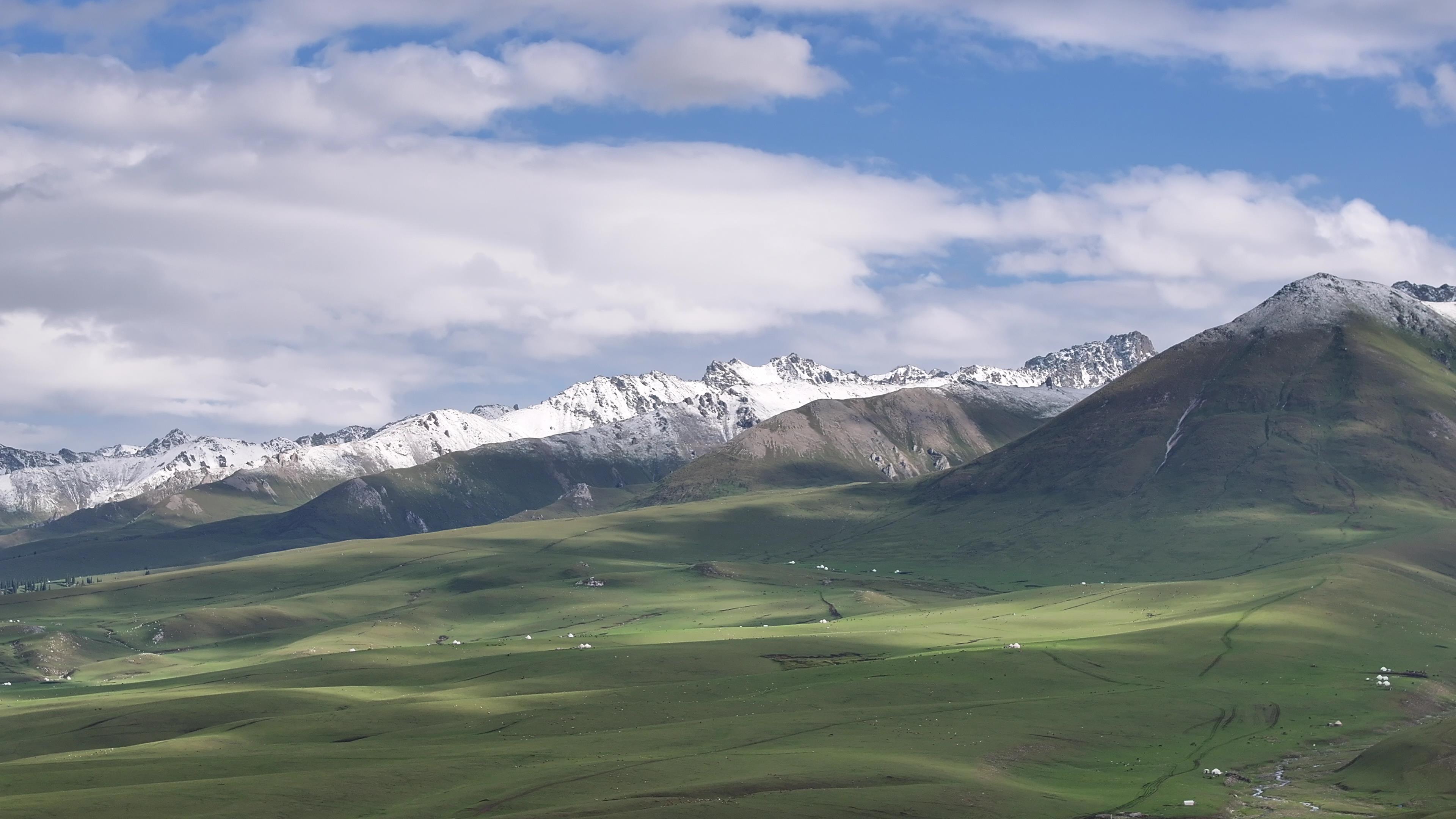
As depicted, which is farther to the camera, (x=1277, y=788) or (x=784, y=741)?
(x=784, y=741)

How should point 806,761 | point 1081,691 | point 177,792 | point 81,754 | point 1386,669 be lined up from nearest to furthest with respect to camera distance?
point 177,792, point 806,761, point 81,754, point 1081,691, point 1386,669

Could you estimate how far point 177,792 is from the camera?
11144 centimetres

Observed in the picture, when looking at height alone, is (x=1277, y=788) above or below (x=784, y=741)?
below

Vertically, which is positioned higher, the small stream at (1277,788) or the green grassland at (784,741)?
the green grassland at (784,741)

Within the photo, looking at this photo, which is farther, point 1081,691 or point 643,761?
point 1081,691

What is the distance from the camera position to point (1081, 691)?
16975 centimetres

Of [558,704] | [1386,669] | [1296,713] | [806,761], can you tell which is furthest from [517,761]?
[1386,669]

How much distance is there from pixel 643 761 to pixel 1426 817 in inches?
2208

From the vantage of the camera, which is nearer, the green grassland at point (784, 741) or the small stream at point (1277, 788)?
the green grassland at point (784, 741)

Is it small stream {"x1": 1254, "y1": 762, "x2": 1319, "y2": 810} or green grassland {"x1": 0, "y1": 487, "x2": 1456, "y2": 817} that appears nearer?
green grassland {"x1": 0, "y1": 487, "x2": 1456, "y2": 817}

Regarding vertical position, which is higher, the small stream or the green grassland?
the green grassland

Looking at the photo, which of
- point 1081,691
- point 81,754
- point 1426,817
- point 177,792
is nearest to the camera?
point 1426,817

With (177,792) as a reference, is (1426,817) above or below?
below

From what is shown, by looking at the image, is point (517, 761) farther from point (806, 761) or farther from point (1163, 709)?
point (1163, 709)
